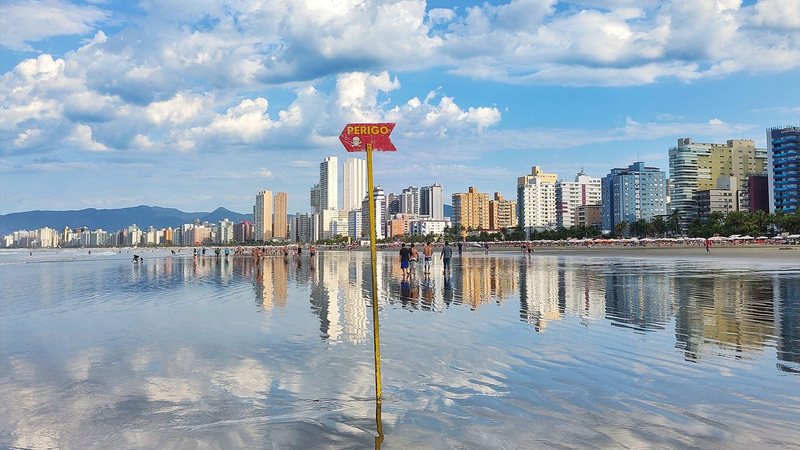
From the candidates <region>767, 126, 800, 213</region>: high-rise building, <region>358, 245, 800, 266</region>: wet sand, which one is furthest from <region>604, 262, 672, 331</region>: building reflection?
<region>767, 126, 800, 213</region>: high-rise building

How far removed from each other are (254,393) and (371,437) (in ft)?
8.99

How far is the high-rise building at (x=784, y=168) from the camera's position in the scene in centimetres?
16725

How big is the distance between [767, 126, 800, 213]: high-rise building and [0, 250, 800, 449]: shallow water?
592 ft

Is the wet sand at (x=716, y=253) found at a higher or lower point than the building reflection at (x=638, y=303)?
lower

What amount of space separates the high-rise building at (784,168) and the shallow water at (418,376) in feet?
592

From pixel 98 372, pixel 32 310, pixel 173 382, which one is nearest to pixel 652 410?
pixel 173 382

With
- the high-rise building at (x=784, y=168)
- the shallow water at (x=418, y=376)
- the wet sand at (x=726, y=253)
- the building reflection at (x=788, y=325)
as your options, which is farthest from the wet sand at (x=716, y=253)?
the high-rise building at (x=784, y=168)

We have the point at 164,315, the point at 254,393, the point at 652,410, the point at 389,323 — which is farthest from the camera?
the point at 164,315

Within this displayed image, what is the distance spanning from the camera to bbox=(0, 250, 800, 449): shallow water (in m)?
6.70

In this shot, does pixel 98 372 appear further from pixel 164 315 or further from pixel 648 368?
pixel 648 368

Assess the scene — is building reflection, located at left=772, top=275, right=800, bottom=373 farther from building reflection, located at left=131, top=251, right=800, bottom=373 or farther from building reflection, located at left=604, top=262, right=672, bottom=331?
building reflection, located at left=604, top=262, right=672, bottom=331

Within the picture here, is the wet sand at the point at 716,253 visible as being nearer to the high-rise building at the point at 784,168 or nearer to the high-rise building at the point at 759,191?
the high-rise building at the point at 784,168

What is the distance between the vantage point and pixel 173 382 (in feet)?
30.8

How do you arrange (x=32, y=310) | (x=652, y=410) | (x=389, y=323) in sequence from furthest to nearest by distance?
(x=32, y=310) < (x=389, y=323) < (x=652, y=410)
